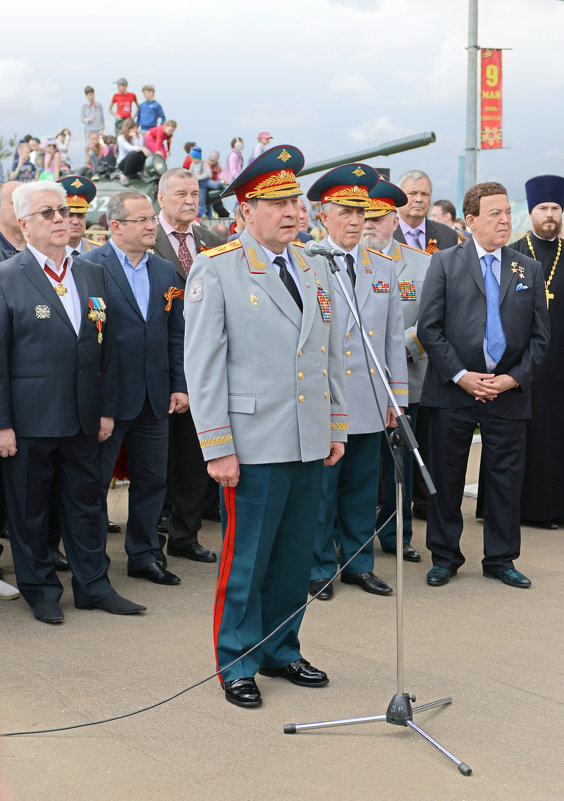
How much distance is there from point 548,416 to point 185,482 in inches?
99.3

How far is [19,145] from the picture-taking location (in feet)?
65.8

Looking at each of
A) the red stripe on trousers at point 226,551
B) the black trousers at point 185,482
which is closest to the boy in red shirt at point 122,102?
the black trousers at point 185,482

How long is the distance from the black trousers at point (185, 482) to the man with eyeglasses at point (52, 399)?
1.02 m

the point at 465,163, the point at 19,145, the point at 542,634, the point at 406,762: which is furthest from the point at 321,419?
the point at 19,145

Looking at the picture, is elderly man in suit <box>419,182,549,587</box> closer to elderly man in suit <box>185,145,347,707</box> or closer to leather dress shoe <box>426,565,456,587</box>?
leather dress shoe <box>426,565,456,587</box>

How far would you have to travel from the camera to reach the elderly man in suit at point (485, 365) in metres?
5.50

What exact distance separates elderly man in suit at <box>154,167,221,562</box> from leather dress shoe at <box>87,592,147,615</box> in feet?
3.34

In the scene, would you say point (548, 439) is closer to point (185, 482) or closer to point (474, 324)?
point (474, 324)

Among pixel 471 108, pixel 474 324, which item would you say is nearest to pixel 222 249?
pixel 474 324

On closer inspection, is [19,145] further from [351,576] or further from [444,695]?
[444,695]

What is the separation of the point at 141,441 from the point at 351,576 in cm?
136

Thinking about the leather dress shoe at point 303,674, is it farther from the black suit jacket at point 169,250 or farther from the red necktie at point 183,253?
the red necktie at point 183,253

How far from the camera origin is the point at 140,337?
552cm

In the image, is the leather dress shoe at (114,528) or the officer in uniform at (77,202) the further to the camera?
the leather dress shoe at (114,528)
